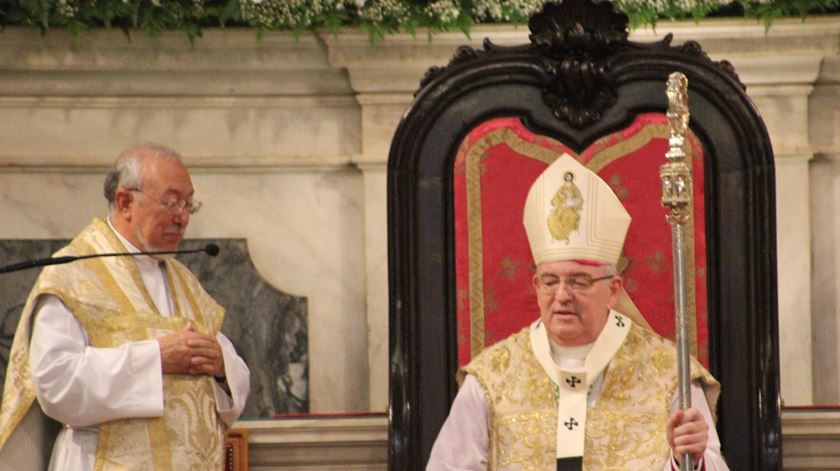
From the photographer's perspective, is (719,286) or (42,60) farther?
(42,60)

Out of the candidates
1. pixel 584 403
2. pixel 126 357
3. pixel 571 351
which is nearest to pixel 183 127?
pixel 126 357

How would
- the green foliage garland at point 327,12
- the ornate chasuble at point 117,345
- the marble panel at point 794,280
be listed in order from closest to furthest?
the ornate chasuble at point 117,345 < the green foliage garland at point 327,12 < the marble panel at point 794,280

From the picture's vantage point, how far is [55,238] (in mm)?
7512

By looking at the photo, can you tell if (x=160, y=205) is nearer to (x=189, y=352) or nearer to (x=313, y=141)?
(x=189, y=352)

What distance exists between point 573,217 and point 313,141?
74.5 inches

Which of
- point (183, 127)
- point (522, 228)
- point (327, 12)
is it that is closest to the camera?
point (522, 228)

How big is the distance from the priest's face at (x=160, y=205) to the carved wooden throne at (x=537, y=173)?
792 millimetres

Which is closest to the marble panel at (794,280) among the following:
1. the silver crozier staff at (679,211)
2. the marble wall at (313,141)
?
the marble wall at (313,141)

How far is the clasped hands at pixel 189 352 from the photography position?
19.5ft

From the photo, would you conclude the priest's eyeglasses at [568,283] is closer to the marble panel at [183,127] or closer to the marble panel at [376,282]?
the marble panel at [376,282]

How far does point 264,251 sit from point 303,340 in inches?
15.7

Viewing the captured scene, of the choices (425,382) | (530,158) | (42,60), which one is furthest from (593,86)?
(42,60)

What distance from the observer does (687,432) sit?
A: 5.46 m

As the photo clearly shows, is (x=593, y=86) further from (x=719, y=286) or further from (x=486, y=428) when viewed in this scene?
(x=486, y=428)
